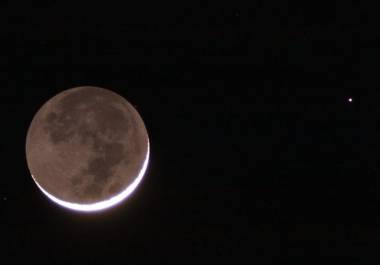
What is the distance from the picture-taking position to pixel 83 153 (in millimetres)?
6516

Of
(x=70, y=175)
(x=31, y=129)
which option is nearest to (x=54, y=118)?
(x=31, y=129)

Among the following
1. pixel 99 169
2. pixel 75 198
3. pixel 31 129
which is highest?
pixel 31 129

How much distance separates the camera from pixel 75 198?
256 inches

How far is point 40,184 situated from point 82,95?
4.82ft

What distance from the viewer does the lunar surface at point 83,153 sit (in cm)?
648

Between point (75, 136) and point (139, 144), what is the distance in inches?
38.1

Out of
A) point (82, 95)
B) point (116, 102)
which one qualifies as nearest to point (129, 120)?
point (116, 102)

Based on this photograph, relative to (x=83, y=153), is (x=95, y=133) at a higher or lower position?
higher

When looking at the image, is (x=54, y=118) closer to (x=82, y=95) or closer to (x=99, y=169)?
(x=82, y=95)

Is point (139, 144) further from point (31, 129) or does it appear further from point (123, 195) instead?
point (31, 129)

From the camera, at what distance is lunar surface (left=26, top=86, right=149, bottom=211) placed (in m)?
6.48

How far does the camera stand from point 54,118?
6.66 meters

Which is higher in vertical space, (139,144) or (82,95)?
(82,95)

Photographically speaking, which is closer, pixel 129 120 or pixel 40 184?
pixel 40 184
